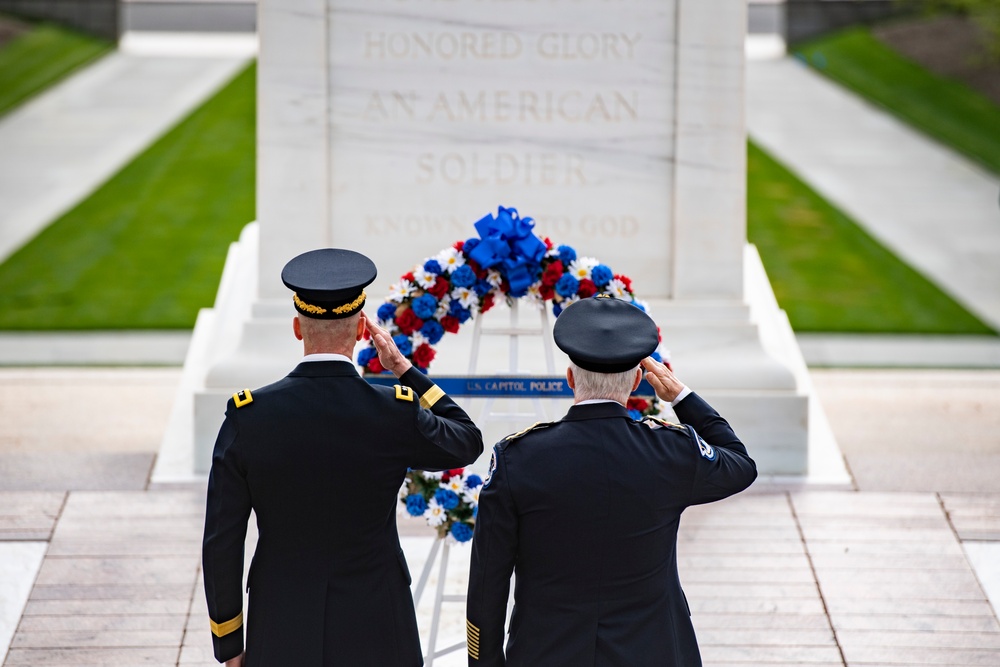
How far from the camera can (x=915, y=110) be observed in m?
16.5

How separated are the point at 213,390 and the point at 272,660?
320 centimetres

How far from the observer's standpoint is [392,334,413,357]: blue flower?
4520mm

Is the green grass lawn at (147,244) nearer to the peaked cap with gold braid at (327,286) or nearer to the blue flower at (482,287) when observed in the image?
the blue flower at (482,287)

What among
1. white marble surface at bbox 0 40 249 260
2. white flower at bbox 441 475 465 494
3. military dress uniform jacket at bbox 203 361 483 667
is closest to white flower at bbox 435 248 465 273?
white flower at bbox 441 475 465 494

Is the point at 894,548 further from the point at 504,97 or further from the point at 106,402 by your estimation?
the point at 106,402

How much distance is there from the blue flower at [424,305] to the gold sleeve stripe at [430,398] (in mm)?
1017

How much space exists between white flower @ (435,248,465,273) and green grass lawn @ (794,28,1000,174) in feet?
37.4

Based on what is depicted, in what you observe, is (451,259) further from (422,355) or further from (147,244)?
(147,244)

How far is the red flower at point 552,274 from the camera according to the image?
444 centimetres

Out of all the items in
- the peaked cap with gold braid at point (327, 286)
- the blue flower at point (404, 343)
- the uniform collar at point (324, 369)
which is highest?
the peaked cap with gold braid at point (327, 286)

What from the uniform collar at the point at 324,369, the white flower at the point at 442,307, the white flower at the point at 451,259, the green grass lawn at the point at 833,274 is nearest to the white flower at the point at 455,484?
the white flower at the point at 442,307

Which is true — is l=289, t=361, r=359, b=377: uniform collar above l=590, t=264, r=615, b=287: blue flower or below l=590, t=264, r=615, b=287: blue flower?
above

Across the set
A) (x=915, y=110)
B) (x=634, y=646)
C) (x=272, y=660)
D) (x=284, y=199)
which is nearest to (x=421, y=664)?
(x=272, y=660)

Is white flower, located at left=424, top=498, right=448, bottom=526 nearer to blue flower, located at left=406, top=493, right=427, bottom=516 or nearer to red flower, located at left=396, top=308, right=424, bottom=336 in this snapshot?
blue flower, located at left=406, top=493, right=427, bottom=516
